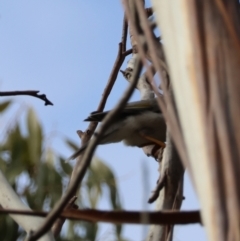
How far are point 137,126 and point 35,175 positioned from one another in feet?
A: 3.48

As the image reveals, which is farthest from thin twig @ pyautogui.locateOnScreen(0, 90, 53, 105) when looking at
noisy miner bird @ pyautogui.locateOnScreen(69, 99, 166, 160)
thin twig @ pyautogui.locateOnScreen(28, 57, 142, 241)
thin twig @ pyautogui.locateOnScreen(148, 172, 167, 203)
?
noisy miner bird @ pyautogui.locateOnScreen(69, 99, 166, 160)

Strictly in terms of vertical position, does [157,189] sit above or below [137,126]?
above

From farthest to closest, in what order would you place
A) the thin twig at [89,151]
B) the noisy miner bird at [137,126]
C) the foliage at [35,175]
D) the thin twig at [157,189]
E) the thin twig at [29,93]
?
the noisy miner bird at [137,126] < the foliage at [35,175] < the thin twig at [29,93] < the thin twig at [157,189] < the thin twig at [89,151]

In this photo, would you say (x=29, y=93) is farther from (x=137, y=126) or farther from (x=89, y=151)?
(x=137, y=126)

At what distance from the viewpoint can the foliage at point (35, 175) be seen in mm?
1987

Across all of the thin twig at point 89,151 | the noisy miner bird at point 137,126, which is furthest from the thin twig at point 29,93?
the noisy miner bird at point 137,126

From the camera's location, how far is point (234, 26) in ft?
1.69

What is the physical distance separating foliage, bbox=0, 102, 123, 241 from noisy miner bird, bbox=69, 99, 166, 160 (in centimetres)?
45

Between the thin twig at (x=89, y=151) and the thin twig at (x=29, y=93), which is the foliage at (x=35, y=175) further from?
the thin twig at (x=89, y=151)

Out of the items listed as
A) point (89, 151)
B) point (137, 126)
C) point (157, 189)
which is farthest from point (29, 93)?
point (137, 126)

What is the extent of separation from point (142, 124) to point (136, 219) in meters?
2.39

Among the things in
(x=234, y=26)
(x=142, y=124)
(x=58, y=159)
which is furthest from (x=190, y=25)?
(x=142, y=124)

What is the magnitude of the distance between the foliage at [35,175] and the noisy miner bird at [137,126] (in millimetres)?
450

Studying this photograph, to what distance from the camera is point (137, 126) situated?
2928mm
